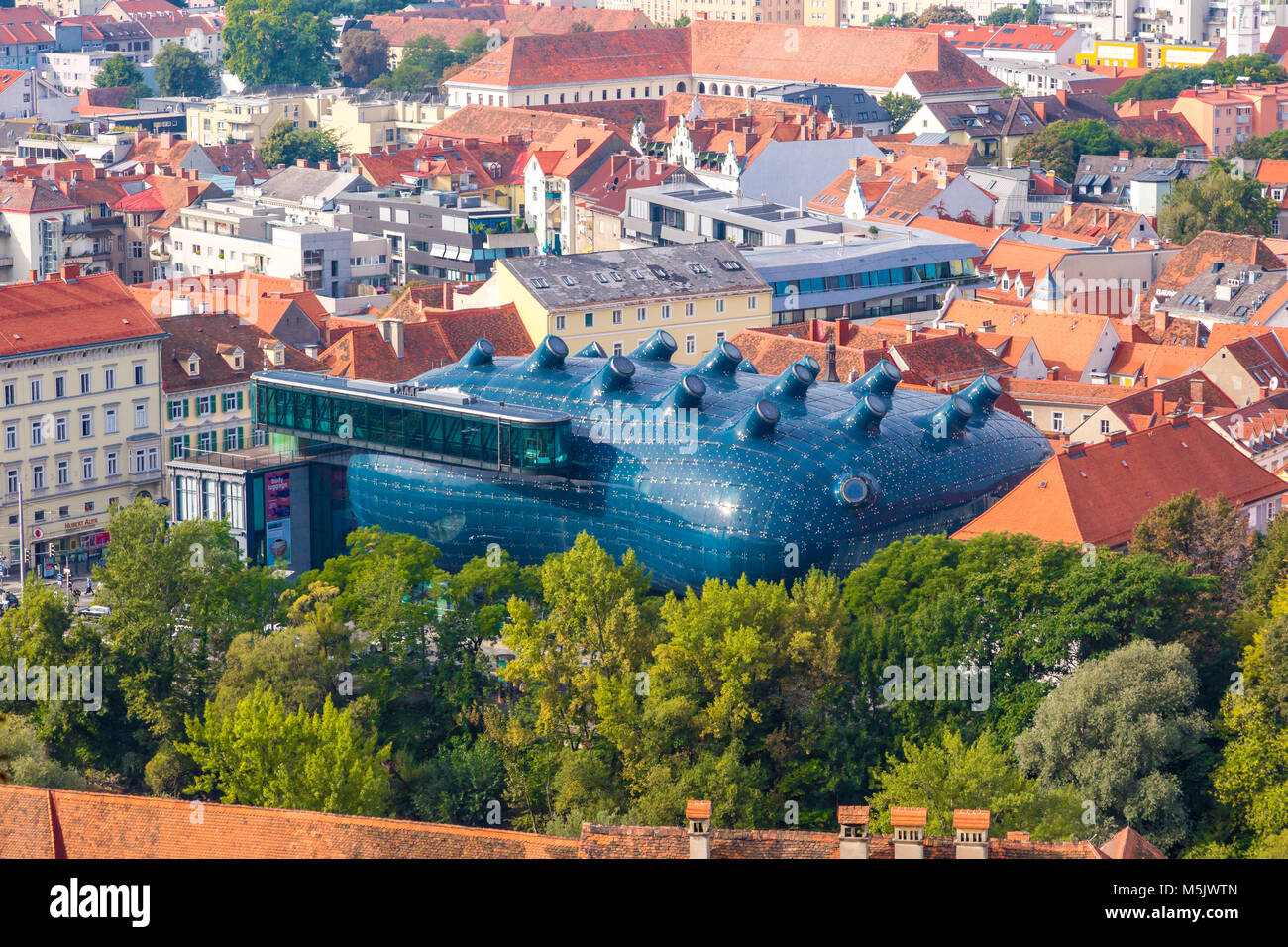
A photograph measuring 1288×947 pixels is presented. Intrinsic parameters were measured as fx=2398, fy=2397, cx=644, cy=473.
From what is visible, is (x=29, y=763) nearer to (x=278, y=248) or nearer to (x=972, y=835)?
(x=972, y=835)

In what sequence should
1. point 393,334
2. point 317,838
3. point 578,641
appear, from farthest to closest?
1. point 393,334
2. point 578,641
3. point 317,838

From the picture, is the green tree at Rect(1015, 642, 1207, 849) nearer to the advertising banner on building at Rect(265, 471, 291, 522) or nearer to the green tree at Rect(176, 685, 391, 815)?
the green tree at Rect(176, 685, 391, 815)

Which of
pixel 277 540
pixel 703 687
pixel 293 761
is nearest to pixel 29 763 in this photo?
pixel 293 761

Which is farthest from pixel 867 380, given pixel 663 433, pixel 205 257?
pixel 205 257

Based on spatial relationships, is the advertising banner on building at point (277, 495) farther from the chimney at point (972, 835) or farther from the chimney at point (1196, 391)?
the chimney at point (972, 835)

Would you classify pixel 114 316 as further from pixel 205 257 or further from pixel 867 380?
pixel 205 257

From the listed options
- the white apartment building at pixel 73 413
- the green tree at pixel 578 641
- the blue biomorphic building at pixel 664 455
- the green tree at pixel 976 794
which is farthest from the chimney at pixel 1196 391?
the green tree at pixel 976 794

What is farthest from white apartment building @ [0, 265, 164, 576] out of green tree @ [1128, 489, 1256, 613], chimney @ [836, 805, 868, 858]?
chimney @ [836, 805, 868, 858]
